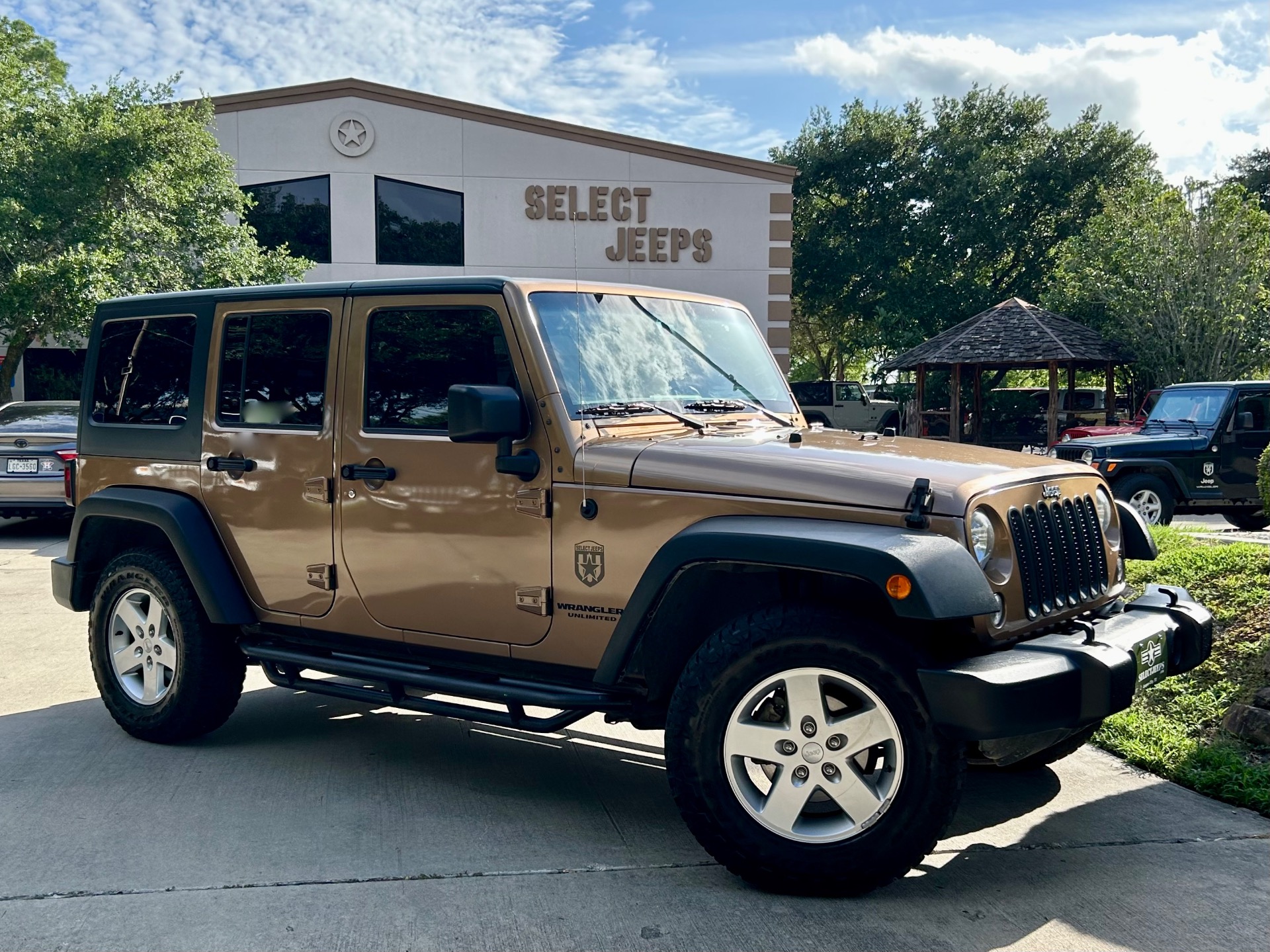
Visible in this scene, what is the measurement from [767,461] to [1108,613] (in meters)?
1.45

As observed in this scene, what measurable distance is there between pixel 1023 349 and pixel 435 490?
2212cm

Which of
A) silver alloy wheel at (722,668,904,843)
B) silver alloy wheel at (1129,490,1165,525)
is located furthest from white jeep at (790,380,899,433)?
silver alloy wheel at (722,668,904,843)

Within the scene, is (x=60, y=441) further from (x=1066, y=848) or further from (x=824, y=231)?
(x=824, y=231)

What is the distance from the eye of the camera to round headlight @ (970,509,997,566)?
144 inches

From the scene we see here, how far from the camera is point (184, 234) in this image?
19594mm

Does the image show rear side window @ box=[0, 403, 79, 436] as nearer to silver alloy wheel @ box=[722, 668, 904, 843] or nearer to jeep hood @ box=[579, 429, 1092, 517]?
jeep hood @ box=[579, 429, 1092, 517]

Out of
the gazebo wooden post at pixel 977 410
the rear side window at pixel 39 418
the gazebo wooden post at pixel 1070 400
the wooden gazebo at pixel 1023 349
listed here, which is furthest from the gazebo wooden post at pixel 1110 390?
the rear side window at pixel 39 418

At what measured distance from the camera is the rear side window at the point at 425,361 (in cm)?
450

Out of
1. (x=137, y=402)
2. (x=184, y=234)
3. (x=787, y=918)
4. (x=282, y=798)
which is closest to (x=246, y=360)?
(x=137, y=402)

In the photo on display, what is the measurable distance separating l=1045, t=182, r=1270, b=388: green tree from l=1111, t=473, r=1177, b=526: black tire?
40.9 feet

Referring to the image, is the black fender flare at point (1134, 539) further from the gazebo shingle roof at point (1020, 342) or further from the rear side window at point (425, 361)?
the gazebo shingle roof at point (1020, 342)

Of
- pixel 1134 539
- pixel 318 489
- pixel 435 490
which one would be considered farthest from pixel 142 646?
pixel 1134 539

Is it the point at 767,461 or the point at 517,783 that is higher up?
the point at 767,461

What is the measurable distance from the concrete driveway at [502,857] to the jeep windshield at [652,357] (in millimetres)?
1600
